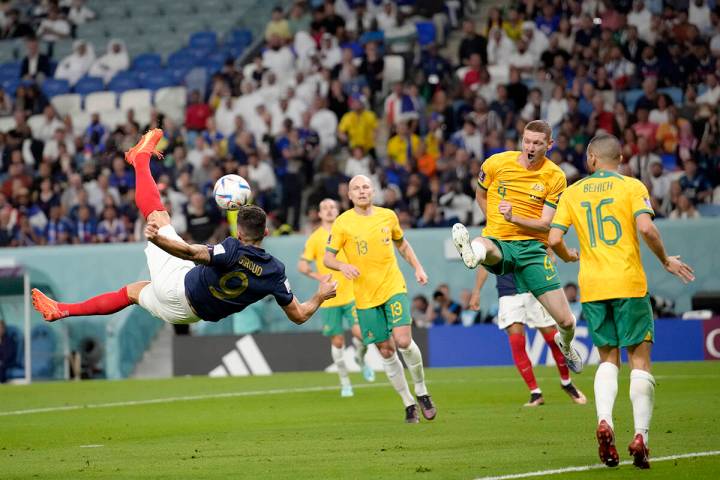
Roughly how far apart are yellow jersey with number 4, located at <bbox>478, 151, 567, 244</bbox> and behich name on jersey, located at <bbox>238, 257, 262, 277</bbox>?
10.7ft

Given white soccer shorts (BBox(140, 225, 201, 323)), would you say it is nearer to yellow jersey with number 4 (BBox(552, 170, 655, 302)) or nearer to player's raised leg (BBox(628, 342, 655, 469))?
yellow jersey with number 4 (BBox(552, 170, 655, 302))

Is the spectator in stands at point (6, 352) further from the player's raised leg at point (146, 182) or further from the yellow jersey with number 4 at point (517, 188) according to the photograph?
the yellow jersey with number 4 at point (517, 188)

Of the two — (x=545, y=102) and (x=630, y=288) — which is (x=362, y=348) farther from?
(x=630, y=288)

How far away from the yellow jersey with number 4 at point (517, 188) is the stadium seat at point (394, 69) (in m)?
15.5

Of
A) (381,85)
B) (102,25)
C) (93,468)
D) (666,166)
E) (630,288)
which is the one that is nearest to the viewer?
(630,288)

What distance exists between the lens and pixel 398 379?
1315cm

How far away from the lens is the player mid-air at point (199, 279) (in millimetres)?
10648

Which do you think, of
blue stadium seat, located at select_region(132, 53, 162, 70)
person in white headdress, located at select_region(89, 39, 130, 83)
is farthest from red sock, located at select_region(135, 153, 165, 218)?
person in white headdress, located at select_region(89, 39, 130, 83)

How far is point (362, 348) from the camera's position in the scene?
1967cm

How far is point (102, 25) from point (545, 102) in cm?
1504

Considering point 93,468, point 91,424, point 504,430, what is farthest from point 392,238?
point 93,468

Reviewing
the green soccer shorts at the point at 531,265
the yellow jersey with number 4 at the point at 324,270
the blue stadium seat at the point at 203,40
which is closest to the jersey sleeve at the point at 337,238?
the green soccer shorts at the point at 531,265

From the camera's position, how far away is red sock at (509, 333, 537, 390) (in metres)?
14.6

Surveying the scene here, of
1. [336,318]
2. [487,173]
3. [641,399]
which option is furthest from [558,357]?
[641,399]
